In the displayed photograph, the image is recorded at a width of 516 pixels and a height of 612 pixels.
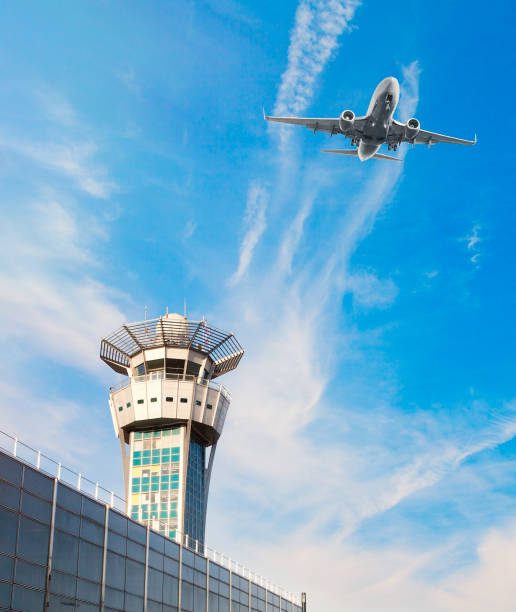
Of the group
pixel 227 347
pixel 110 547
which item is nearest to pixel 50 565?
pixel 110 547

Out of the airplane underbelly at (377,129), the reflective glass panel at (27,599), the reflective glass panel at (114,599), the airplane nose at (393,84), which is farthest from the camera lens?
the airplane underbelly at (377,129)

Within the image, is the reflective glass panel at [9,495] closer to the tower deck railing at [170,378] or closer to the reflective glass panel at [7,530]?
the reflective glass panel at [7,530]

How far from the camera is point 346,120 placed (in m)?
65.3

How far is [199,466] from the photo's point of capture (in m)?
107

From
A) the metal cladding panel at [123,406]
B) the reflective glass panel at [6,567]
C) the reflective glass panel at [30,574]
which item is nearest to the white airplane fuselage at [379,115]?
the reflective glass panel at [30,574]

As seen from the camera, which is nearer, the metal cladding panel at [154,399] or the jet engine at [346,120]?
the jet engine at [346,120]

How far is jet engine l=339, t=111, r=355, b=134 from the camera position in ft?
214

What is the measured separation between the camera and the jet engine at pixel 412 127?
218 ft

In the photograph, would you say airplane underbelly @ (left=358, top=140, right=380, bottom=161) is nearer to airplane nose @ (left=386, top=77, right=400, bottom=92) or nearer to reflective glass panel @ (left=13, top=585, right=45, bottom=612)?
airplane nose @ (left=386, top=77, right=400, bottom=92)

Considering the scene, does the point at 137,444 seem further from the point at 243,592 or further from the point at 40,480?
the point at 40,480

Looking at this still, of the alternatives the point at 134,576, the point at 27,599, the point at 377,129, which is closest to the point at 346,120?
the point at 377,129

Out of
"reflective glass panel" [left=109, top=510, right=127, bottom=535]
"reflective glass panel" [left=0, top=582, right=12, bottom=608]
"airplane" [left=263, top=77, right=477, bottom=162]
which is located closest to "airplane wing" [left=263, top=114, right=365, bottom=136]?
"airplane" [left=263, top=77, right=477, bottom=162]

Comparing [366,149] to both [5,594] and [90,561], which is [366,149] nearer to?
[90,561]

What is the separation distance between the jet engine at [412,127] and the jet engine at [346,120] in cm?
533
